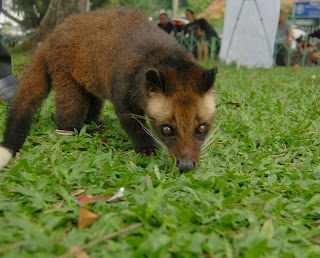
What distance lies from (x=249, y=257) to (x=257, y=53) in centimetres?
1354

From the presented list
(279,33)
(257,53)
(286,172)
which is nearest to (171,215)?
(286,172)

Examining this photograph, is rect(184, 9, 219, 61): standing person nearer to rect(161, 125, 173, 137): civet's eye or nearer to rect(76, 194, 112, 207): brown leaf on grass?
rect(161, 125, 173, 137): civet's eye

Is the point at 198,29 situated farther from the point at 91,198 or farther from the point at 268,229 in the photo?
the point at 268,229

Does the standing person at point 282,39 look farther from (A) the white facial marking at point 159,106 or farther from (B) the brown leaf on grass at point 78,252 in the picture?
(B) the brown leaf on grass at point 78,252

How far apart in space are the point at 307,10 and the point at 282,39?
16.4 m

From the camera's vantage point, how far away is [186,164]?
9.35 ft

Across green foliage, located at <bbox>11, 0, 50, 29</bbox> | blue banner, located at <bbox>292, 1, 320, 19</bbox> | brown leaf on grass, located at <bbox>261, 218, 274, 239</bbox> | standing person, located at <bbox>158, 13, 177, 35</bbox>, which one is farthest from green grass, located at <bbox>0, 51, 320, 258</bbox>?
blue banner, located at <bbox>292, 1, 320, 19</bbox>

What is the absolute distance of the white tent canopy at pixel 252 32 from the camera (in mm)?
13711

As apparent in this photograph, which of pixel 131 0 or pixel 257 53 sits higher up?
pixel 131 0

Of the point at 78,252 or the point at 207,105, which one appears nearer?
the point at 78,252

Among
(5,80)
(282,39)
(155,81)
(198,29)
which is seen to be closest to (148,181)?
(155,81)

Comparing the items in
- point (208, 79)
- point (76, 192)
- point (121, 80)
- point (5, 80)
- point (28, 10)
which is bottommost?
point (76, 192)

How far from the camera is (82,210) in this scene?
2.13m

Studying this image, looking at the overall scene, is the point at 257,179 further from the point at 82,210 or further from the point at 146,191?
the point at 82,210
